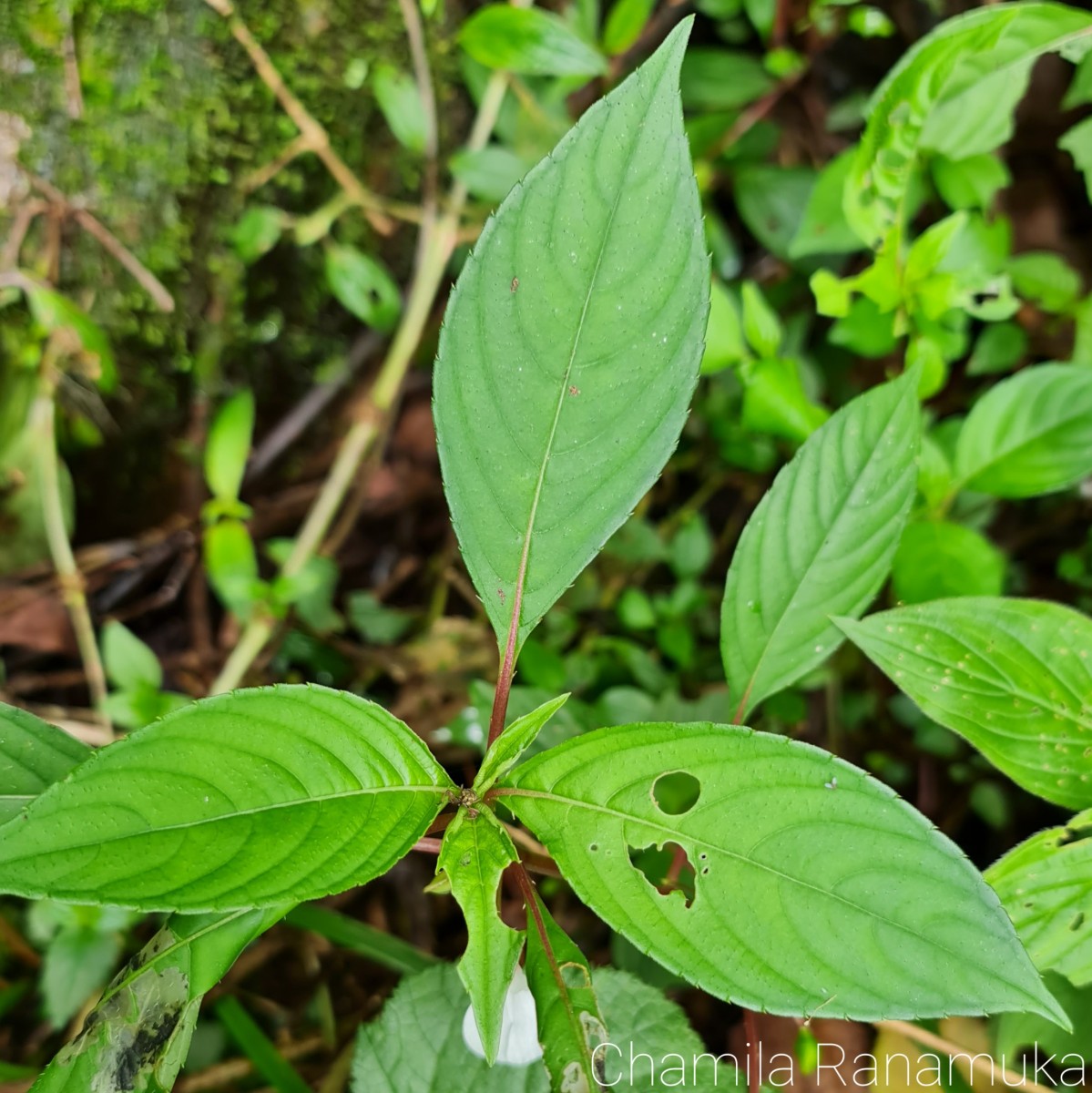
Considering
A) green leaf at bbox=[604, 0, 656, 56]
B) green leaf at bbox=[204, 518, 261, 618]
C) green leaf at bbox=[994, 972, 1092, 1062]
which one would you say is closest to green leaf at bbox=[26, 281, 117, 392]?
green leaf at bbox=[204, 518, 261, 618]

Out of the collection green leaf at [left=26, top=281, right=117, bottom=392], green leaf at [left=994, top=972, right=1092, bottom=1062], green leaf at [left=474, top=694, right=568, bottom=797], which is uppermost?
green leaf at [left=26, top=281, right=117, bottom=392]

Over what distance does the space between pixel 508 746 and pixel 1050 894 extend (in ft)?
1.85

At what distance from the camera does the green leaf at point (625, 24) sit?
47.1 inches

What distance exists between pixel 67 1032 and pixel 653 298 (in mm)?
1329

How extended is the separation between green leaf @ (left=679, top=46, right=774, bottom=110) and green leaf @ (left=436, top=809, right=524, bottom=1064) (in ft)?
4.00

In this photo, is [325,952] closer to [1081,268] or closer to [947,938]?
[947,938]

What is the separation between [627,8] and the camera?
120 cm

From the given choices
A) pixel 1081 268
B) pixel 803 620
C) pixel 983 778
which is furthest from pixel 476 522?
pixel 1081 268

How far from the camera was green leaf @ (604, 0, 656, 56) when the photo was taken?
1195 millimetres

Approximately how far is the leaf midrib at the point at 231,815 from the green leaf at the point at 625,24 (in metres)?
1.10

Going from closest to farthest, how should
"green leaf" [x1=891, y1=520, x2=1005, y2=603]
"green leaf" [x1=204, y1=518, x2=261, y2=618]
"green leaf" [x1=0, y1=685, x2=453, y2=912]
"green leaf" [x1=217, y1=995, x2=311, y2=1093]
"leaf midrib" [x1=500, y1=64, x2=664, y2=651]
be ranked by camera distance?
"green leaf" [x1=0, y1=685, x2=453, y2=912] → "leaf midrib" [x1=500, y1=64, x2=664, y2=651] → "green leaf" [x1=891, y1=520, x2=1005, y2=603] → "green leaf" [x1=217, y1=995, x2=311, y2=1093] → "green leaf" [x1=204, y1=518, x2=261, y2=618]

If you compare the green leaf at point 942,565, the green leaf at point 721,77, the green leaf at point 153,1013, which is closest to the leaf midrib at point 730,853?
the green leaf at point 153,1013

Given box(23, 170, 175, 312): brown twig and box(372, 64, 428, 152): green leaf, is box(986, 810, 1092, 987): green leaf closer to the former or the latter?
box(372, 64, 428, 152): green leaf

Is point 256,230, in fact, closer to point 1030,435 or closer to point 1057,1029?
point 1030,435
